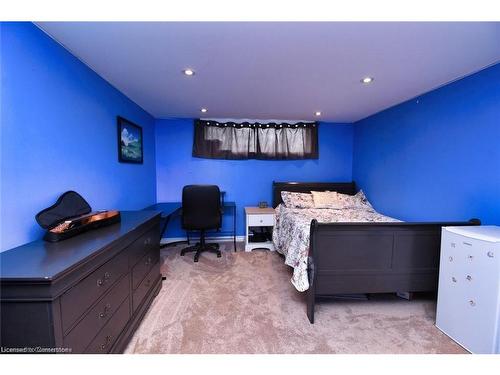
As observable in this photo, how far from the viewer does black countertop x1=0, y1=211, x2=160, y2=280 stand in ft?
2.99

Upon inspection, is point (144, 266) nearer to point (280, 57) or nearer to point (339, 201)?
point (280, 57)

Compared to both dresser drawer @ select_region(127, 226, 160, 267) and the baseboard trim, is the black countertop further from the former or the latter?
the baseboard trim

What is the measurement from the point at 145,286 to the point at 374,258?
2.08 metres

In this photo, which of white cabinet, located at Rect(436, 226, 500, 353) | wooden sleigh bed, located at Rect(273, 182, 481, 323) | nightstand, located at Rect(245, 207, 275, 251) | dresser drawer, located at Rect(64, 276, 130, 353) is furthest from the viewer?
nightstand, located at Rect(245, 207, 275, 251)

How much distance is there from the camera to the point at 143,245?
189 centimetres

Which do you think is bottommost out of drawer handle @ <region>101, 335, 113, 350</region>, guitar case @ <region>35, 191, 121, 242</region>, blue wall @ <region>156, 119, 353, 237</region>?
drawer handle @ <region>101, 335, 113, 350</region>

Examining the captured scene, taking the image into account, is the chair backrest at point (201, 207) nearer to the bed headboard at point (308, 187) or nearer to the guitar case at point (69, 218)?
the bed headboard at point (308, 187)

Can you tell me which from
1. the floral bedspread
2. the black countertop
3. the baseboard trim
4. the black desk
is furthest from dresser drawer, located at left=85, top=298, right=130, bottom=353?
the baseboard trim

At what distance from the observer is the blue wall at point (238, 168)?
3777 millimetres

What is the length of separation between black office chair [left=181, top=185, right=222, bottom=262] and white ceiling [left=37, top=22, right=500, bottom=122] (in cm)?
120

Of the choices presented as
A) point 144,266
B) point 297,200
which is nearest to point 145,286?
point 144,266

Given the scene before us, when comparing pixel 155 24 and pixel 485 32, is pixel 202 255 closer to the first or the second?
pixel 155 24

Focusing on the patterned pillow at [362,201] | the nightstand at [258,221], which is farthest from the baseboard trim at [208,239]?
the patterned pillow at [362,201]

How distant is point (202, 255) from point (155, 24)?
2877mm
